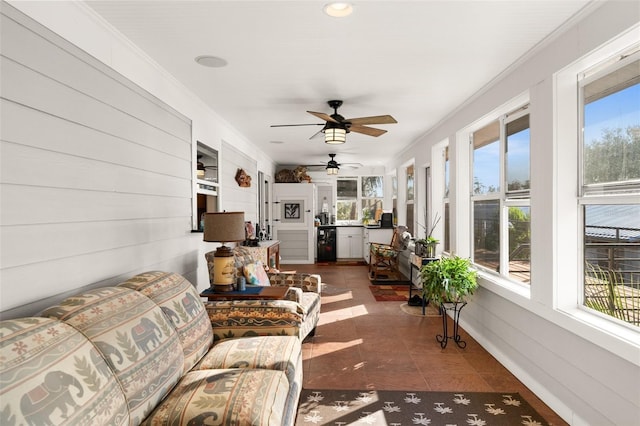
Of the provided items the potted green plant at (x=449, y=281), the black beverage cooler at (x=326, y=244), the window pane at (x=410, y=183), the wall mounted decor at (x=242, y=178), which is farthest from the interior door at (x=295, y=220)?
the potted green plant at (x=449, y=281)

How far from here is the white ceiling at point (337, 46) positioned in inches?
86.9

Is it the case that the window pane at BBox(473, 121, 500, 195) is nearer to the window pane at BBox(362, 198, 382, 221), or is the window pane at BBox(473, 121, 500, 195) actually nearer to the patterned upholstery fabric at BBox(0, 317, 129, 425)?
the patterned upholstery fabric at BBox(0, 317, 129, 425)

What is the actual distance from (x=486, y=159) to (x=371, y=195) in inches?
253

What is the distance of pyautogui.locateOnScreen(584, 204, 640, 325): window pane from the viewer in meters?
2.13

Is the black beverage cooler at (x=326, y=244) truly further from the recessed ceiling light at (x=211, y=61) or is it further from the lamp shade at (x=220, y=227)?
the recessed ceiling light at (x=211, y=61)

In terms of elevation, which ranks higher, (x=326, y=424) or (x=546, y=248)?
(x=546, y=248)

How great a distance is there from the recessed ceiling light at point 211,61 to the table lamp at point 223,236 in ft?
3.95

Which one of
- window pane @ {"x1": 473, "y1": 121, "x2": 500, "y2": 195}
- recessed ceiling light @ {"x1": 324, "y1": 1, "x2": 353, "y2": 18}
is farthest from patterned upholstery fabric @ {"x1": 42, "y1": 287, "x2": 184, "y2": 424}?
window pane @ {"x1": 473, "y1": 121, "x2": 500, "y2": 195}

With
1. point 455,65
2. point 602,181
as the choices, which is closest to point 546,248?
point 602,181

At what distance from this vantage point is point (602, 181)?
235 cm

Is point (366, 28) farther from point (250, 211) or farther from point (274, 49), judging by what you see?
point (250, 211)

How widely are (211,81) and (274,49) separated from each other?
936mm

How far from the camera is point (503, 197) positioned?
11.9 feet

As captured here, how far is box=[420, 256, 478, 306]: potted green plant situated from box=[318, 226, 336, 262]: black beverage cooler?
19.6ft
